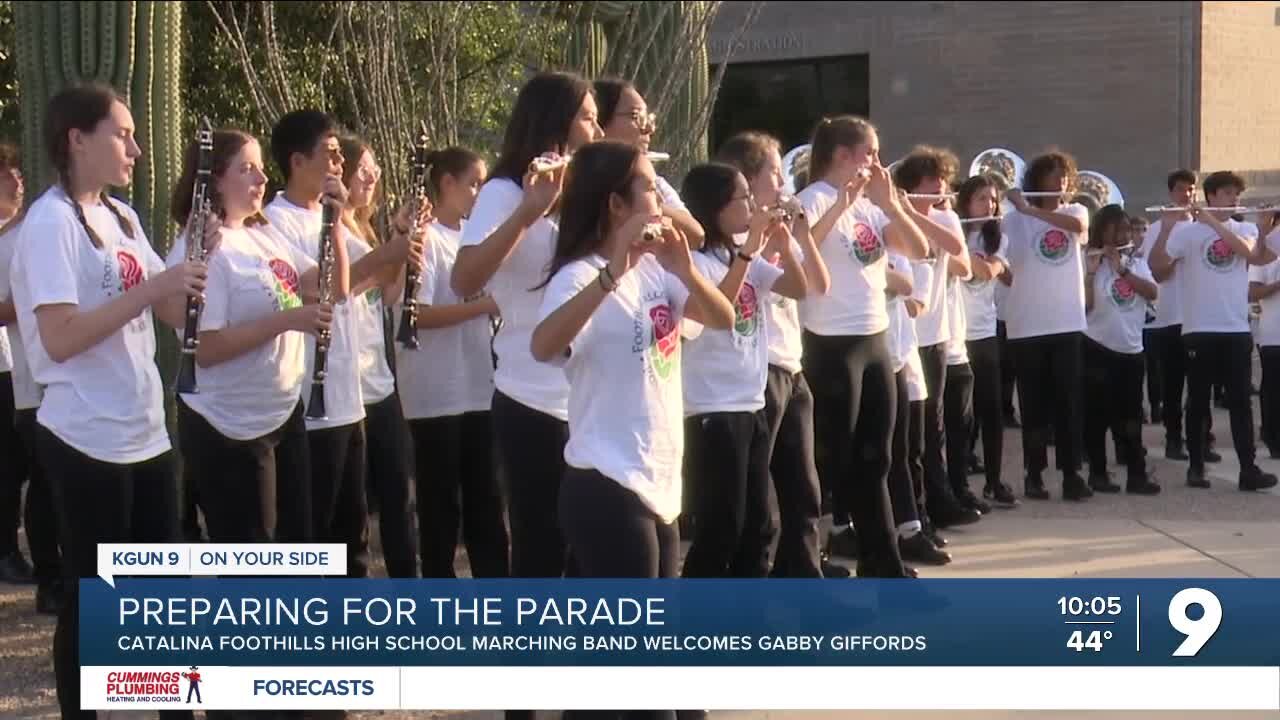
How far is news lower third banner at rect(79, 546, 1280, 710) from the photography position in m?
4.40

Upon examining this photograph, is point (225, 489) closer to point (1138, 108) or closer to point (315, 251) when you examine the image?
point (315, 251)

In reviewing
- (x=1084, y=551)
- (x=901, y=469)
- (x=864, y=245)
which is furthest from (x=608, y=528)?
(x=1084, y=551)

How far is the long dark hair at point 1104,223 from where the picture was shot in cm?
1005

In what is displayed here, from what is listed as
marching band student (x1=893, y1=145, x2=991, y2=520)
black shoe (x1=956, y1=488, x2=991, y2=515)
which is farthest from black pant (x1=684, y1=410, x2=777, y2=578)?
black shoe (x1=956, y1=488, x2=991, y2=515)

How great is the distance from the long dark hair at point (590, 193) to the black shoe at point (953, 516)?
4.60m

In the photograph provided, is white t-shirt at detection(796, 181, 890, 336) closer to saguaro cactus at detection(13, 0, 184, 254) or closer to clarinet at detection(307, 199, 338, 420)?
clarinet at detection(307, 199, 338, 420)

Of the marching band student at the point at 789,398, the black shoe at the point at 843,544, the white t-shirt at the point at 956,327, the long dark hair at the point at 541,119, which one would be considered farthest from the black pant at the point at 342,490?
the white t-shirt at the point at 956,327

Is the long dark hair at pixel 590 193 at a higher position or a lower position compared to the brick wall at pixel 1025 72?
lower

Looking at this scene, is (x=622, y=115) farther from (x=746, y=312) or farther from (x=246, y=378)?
(x=246, y=378)

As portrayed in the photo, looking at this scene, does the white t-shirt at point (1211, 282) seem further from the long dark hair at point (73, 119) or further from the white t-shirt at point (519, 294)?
the long dark hair at point (73, 119)

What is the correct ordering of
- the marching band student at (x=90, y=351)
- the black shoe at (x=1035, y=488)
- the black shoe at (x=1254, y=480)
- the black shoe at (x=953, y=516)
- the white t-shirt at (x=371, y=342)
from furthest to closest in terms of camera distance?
the black shoe at (x=1254, y=480), the black shoe at (x=1035, y=488), the black shoe at (x=953, y=516), the white t-shirt at (x=371, y=342), the marching band student at (x=90, y=351)

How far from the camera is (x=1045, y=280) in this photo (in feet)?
29.8

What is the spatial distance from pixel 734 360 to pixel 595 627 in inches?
51.4

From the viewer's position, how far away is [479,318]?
566 cm
